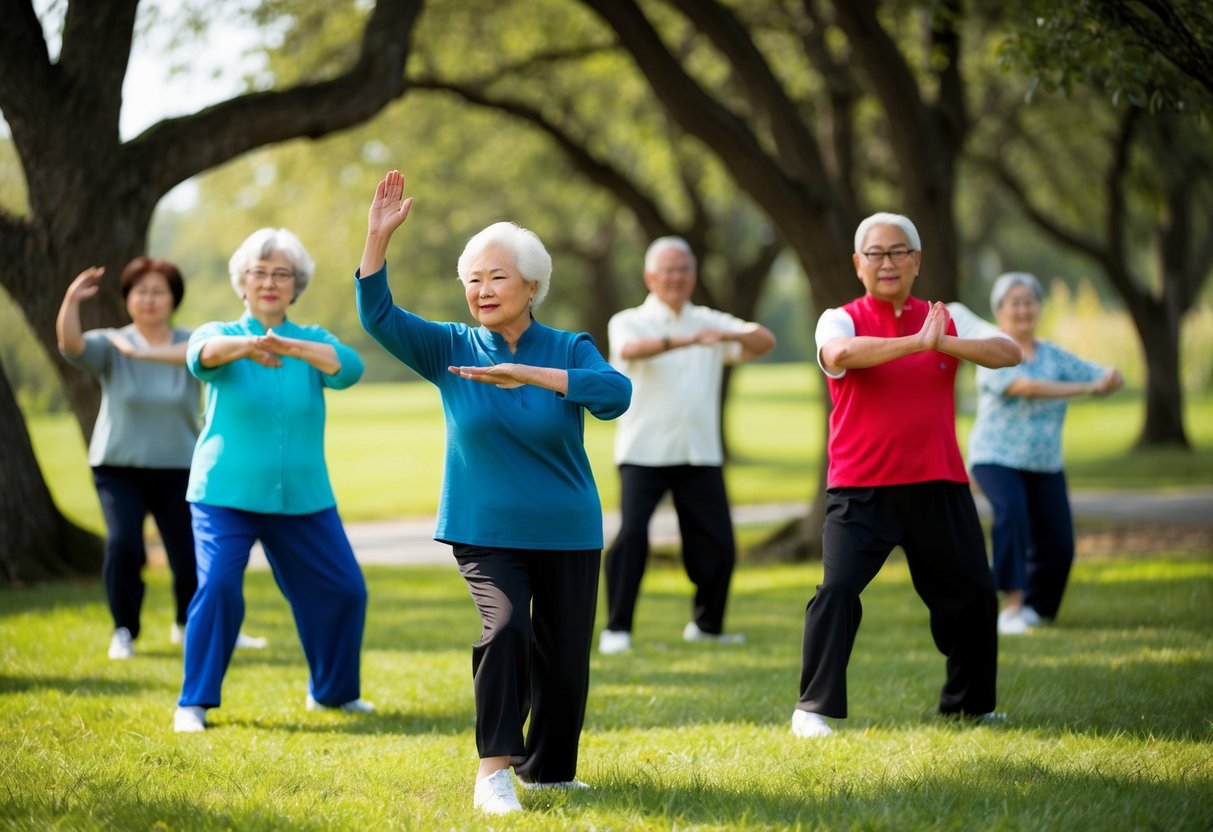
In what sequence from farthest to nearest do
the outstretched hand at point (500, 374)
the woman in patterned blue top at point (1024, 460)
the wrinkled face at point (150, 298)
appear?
the woman in patterned blue top at point (1024, 460) < the wrinkled face at point (150, 298) < the outstretched hand at point (500, 374)

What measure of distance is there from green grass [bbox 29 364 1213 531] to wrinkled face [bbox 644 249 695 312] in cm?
1102

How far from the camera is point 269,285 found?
6371mm

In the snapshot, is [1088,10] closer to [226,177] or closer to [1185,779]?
[1185,779]

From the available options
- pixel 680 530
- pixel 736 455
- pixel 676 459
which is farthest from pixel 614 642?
pixel 736 455

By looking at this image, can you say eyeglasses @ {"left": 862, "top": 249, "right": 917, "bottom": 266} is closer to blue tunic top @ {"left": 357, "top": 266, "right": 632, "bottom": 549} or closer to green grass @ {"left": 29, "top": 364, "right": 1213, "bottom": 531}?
blue tunic top @ {"left": 357, "top": 266, "right": 632, "bottom": 549}

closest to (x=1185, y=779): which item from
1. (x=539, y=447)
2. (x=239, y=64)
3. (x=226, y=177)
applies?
(x=539, y=447)

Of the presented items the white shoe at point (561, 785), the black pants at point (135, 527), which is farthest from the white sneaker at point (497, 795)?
the black pants at point (135, 527)

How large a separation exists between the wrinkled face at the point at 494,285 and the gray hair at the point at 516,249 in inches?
0.6

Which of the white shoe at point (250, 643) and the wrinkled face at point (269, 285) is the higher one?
the wrinkled face at point (269, 285)

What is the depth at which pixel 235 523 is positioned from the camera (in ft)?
20.7

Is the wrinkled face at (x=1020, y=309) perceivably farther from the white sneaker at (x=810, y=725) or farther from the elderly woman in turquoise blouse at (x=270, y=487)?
the elderly woman in turquoise blouse at (x=270, y=487)

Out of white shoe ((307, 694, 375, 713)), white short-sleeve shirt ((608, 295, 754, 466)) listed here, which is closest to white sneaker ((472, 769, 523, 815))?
white shoe ((307, 694, 375, 713))

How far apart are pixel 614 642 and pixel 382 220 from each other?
15.1 ft

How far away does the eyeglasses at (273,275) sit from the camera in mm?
6371
